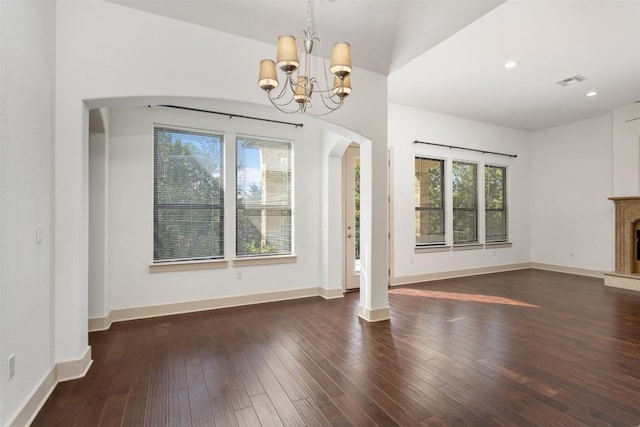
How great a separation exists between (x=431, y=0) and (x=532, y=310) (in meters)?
4.02

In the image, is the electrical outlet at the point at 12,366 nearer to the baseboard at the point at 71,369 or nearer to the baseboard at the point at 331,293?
the baseboard at the point at 71,369

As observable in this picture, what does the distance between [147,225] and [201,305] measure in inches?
49.9

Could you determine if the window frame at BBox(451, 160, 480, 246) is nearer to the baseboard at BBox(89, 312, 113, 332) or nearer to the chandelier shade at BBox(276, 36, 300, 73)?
the chandelier shade at BBox(276, 36, 300, 73)

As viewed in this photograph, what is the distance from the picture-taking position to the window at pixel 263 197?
14.9ft

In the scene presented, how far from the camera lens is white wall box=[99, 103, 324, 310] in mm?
3764

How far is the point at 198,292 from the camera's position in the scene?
4.15 m

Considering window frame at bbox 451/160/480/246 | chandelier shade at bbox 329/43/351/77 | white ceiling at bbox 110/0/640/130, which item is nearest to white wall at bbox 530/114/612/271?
white ceiling at bbox 110/0/640/130

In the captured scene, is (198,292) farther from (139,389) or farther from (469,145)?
(469,145)

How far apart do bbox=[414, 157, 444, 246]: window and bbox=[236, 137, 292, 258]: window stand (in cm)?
273

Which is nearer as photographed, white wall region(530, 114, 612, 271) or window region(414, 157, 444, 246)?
window region(414, 157, 444, 246)

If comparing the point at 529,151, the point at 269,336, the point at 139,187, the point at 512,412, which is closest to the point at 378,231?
the point at 269,336

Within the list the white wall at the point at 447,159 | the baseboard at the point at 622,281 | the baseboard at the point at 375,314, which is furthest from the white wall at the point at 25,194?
the baseboard at the point at 622,281

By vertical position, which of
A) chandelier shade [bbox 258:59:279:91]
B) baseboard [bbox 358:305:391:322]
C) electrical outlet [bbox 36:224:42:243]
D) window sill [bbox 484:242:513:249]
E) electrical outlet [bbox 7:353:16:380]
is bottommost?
baseboard [bbox 358:305:391:322]

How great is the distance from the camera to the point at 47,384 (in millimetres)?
2201
